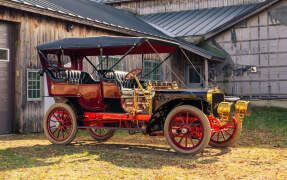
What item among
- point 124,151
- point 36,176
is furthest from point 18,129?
point 36,176

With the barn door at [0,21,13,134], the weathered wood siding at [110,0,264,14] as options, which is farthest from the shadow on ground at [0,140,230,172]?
the weathered wood siding at [110,0,264,14]

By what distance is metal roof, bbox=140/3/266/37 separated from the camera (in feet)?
60.6

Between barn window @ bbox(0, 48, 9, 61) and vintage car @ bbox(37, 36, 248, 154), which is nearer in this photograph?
vintage car @ bbox(37, 36, 248, 154)

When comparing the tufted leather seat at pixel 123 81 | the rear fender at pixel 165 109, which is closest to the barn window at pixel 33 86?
the tufted leather seat at pixel 123 81

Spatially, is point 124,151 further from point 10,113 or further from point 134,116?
point 10,113

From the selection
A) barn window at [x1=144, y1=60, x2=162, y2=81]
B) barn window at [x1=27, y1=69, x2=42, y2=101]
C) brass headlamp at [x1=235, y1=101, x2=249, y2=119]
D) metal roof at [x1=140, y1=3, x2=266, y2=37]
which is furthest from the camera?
metal roof at [x1=140, y1=3, x2=266, y2=37]

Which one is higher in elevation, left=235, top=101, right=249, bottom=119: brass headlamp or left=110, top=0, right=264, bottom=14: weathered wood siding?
left=110, top=0, right=264, bottom=14: weathered wood siding

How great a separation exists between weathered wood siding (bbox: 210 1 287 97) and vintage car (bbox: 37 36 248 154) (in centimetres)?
920

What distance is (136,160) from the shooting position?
607cm

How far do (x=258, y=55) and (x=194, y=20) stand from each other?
16.6ft

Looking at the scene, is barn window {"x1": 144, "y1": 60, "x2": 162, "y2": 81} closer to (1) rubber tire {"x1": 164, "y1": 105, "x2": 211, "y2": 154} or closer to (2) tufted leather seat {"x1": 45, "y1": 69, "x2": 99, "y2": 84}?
(2) tufted leather seat {"x1": 45, "y1": 69, "x2": 99, "y2": 84}

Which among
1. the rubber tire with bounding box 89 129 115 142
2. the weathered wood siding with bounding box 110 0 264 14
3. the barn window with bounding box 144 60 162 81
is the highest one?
the weathered wood siding with bounding box 110 0 264 14

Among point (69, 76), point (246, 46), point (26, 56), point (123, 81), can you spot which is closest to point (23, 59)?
point (26, 56)

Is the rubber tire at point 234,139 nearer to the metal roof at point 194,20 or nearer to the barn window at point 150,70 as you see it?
the barn window at point 150,70
